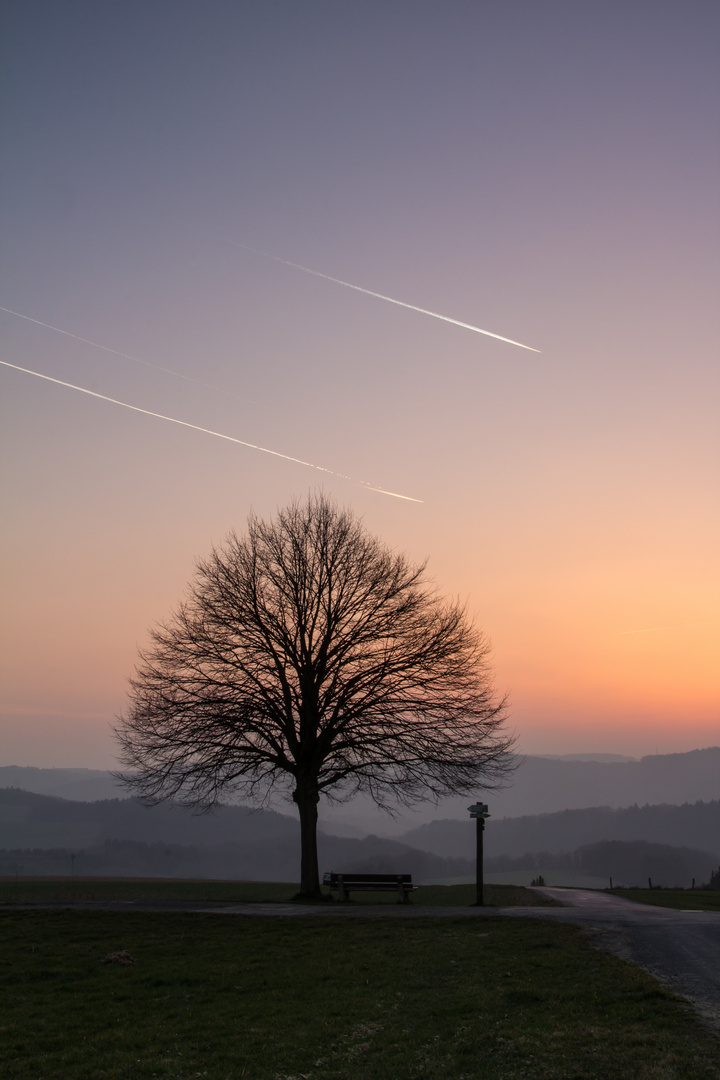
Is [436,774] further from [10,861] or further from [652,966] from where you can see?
[10,861]

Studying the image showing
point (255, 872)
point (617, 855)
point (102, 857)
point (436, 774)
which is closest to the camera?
point (436, 774)

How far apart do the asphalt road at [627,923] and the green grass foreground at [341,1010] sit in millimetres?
518

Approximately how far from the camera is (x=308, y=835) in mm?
25938

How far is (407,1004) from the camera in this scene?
9.59m

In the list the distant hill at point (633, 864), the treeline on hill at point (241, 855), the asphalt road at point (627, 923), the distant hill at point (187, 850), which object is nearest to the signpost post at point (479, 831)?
the asphalt road at point (627, 923)

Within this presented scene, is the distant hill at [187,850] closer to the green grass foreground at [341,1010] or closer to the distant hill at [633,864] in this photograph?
the distant hill at [633,864]

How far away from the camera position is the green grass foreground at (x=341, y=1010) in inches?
288

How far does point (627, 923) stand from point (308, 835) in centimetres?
1283

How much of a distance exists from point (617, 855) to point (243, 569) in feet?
427

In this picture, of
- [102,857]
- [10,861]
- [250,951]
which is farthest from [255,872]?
[250,951]

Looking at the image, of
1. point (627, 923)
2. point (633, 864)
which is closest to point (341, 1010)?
point (627, 923)

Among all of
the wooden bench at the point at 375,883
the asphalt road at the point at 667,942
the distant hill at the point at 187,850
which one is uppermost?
the asphalt road at the point at 667,942

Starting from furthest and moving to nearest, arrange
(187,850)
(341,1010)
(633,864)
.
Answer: (187,850) → (633,864) → (341,1010)

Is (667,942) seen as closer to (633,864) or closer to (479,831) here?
(479,831)
